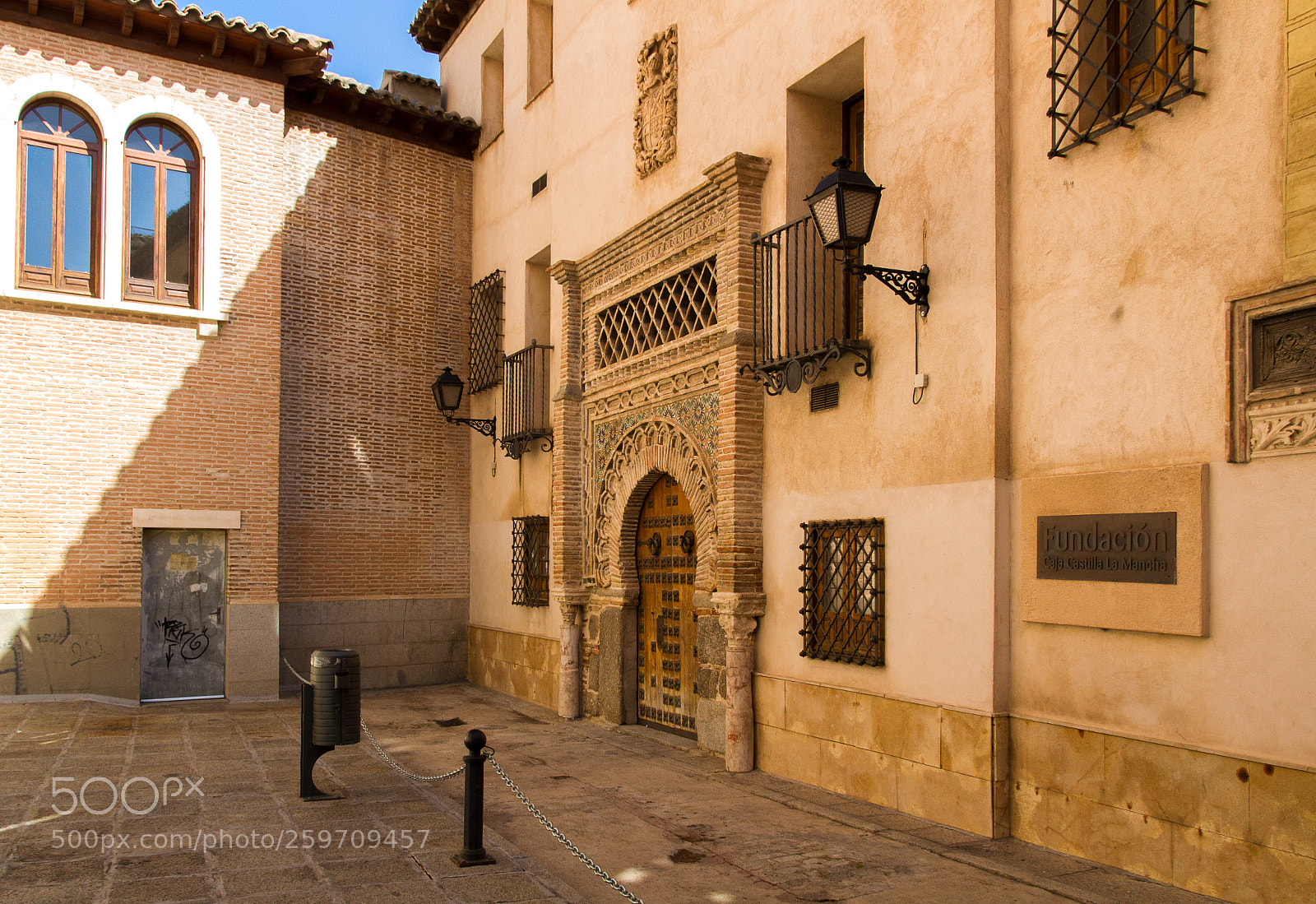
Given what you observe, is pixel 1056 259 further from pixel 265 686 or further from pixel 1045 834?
pixel 265 686

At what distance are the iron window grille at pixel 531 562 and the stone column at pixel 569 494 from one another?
951 mm

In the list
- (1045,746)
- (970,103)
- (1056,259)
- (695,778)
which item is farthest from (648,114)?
(1045,746)

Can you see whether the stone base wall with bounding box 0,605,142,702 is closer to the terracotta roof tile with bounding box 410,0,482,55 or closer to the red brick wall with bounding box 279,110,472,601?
the red brick wall with bounding box 279,110,472,601

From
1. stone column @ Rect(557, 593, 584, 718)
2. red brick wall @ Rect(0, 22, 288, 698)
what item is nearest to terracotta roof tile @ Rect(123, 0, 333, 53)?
red brick wall @ Rect(0, 22, 288, 698)

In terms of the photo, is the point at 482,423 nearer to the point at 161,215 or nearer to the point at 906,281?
the point at 161,215

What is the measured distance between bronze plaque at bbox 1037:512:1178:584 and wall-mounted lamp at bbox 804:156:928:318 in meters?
1.67

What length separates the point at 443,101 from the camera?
15.9 m

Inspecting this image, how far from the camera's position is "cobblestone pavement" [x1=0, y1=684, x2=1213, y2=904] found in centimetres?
497

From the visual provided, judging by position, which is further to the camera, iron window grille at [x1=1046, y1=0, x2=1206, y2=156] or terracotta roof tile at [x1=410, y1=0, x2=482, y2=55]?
terracotta roof tile at [x1=410, y1=0, x2=482, y2=55]

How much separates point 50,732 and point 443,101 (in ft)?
34.8

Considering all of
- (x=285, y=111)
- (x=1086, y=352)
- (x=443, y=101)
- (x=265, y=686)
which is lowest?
(x=265, y=686)

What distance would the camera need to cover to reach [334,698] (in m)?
6.63

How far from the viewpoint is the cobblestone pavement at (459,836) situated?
4.97 meters

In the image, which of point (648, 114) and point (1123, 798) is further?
point (648, 114)
